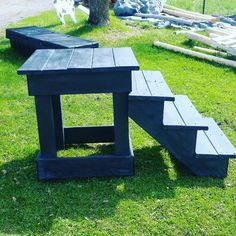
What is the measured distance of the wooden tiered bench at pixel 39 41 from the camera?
754cm

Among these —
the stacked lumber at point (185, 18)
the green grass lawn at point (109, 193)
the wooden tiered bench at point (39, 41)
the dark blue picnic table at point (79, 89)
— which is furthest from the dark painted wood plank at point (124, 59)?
the stacked lumber at point (185, 18)

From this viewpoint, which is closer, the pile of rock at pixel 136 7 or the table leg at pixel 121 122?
the table leg at pixel 121 122

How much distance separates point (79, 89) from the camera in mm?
3781

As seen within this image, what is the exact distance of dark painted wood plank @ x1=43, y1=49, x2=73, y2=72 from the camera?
3.69 m

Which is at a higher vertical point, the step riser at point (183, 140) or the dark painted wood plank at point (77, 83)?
the dark painted wood plank at point (77, 83)

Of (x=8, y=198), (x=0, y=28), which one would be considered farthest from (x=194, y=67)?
(x=0, y=28)

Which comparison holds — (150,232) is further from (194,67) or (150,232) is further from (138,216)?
(194,67)

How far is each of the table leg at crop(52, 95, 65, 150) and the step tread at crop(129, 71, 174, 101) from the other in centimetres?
85

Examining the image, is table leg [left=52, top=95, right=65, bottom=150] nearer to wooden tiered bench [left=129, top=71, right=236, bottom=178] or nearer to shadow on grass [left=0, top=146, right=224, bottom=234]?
shadow on grass [left=0, top=146, right=224, bottom=234]

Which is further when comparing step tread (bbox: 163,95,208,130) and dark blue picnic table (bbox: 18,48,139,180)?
step tread (bbox: 163,95,208,130)

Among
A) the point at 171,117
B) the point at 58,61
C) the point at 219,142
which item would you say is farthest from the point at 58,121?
the point at 219,142

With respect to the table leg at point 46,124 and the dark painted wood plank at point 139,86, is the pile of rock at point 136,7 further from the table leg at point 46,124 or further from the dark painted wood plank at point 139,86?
the table leg at point 46,124

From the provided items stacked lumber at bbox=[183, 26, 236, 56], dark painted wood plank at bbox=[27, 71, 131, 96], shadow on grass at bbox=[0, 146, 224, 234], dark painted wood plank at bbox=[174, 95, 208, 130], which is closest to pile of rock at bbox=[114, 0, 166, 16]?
stacked lumber at bbox=[183, 26, 236, 56]

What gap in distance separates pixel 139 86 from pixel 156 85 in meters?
0.17
